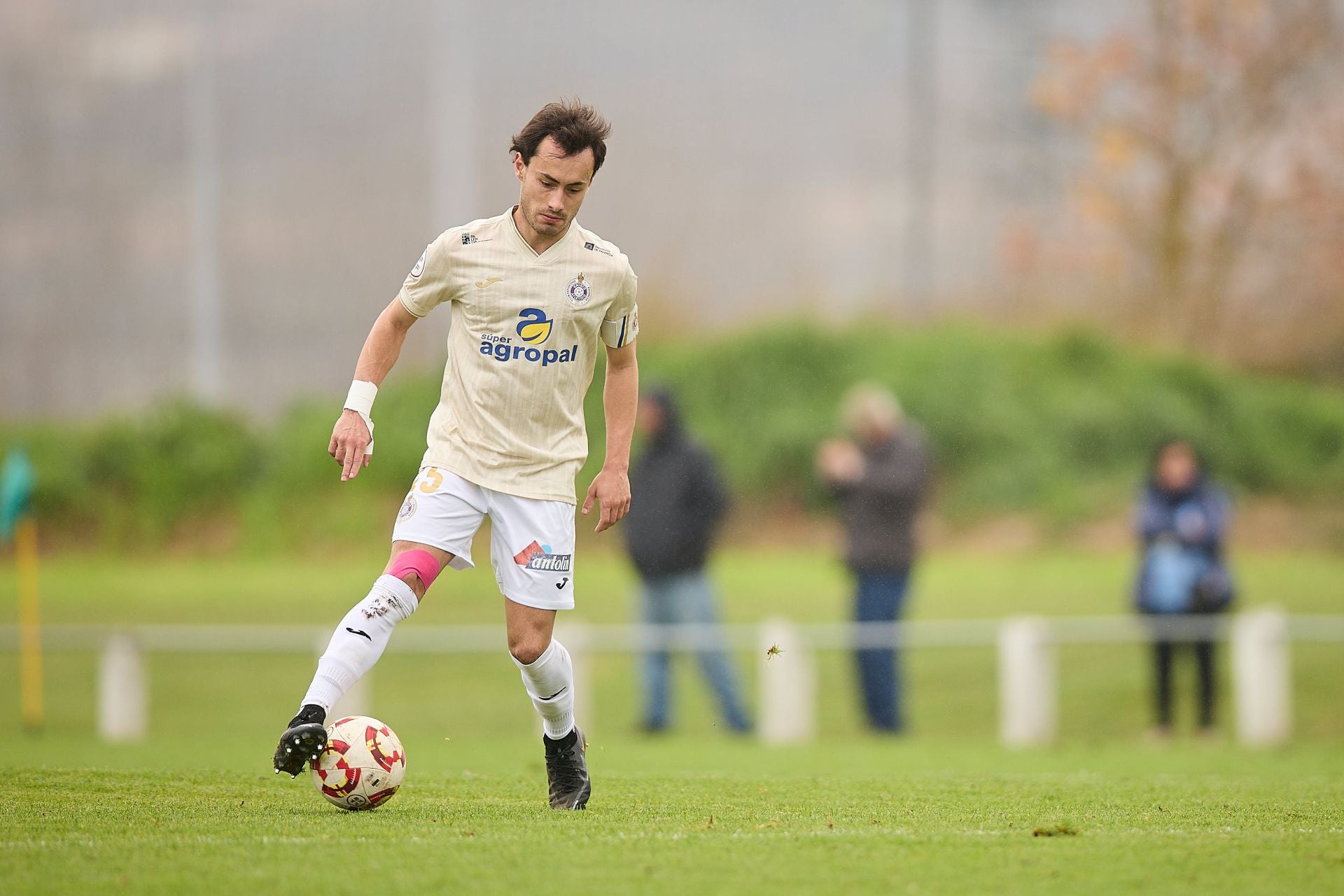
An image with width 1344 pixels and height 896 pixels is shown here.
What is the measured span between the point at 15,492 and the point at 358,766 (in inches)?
435

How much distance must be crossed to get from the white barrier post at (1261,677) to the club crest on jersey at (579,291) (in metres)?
8.46

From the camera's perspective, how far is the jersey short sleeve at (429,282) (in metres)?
5.55

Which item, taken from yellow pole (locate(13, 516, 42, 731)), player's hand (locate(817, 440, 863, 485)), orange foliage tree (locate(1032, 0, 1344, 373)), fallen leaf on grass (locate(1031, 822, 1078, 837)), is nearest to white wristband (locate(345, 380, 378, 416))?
fallen leaf on grass (locate(1031, 822, 1078, 837))

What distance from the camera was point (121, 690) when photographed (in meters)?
14.3

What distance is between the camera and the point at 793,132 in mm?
23688

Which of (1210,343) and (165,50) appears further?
(165,50)

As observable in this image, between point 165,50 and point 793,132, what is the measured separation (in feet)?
30.7

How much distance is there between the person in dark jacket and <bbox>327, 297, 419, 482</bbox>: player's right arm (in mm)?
6676

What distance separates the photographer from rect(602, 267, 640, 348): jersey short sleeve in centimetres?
567

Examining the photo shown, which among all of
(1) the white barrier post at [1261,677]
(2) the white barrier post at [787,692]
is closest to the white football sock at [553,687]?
(2) the white barrier post at [787,692]

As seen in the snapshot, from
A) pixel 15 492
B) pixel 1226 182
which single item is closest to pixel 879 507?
pixel 15 492

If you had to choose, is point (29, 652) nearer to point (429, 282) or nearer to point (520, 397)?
point (429, 282)

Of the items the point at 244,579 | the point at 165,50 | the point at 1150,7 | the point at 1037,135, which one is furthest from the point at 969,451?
the point at 165,50

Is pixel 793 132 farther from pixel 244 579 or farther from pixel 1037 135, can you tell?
pixel 244 579
